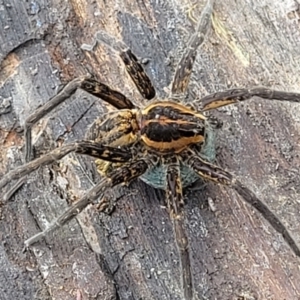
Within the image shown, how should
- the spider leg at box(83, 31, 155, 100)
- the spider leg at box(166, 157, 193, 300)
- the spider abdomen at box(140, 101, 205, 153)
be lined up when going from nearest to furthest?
1. the spider leg at box(166, 157, 193, 300)
2. the spider abdomen at box(140, 101, 205, 153)
3. the spider leg at box(83, 31, 155, 100)

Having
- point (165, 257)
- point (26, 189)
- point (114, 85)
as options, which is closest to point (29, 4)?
point (114, 85)

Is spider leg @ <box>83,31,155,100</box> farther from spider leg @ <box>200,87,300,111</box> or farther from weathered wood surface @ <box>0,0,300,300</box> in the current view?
spider leg @ <box>200,87,300,111</box>

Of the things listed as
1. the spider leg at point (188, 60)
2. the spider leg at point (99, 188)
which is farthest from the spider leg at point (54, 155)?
the spider leg at point (188, 60)

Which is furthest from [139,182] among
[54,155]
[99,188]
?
[54,155]

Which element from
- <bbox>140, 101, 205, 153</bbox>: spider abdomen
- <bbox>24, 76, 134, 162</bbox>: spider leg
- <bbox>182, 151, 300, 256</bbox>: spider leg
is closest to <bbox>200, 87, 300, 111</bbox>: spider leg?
<bbox>140, 101, 205, 153</bbox>: spider abdomen

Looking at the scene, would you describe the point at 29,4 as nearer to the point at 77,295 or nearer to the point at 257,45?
the point at 257,45

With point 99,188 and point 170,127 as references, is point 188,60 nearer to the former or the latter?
point 170,127
